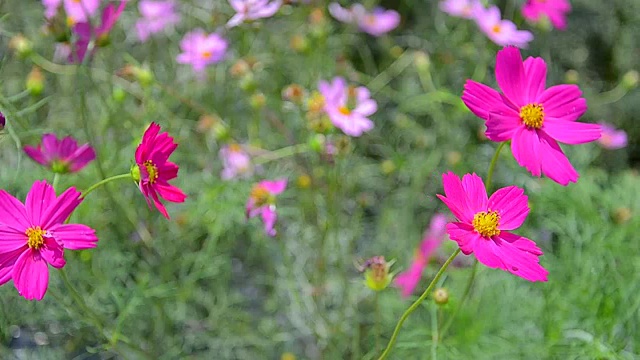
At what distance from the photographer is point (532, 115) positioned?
532 millimetres

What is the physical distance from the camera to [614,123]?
159cm

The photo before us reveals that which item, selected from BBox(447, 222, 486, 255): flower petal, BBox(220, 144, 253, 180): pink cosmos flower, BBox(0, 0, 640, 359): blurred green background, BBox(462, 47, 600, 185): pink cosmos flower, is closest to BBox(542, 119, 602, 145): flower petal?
BBox(462, 47, 600, 185): pink cosmos flower

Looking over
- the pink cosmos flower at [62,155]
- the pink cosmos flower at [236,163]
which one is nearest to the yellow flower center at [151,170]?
the pink cosmos flower at [62,155]

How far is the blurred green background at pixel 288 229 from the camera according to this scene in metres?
0.88

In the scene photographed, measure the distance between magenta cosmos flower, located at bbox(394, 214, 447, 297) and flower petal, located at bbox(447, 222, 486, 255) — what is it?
1.75ft

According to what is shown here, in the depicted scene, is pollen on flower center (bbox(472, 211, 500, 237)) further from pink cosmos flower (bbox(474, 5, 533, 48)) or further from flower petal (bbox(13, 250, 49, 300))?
pink cosmos flower (bbox(474, 5, 533, 48))

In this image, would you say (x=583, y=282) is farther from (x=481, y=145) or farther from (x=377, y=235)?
(x=481, y=145)

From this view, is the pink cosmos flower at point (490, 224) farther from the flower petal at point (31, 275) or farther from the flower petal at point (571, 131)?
the flower petal at point (31, 275)

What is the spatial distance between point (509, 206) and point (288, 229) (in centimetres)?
71

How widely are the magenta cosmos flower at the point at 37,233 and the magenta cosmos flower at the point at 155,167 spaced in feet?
0.16

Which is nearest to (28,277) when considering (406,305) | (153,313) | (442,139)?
(153,313)

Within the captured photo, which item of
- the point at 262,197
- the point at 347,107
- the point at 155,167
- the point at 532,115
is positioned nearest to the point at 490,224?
the point at 532,115

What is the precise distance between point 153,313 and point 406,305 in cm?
38

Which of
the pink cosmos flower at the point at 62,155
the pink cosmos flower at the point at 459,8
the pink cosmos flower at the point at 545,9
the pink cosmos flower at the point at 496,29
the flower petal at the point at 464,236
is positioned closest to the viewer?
the flower petal at the point at 464,236
